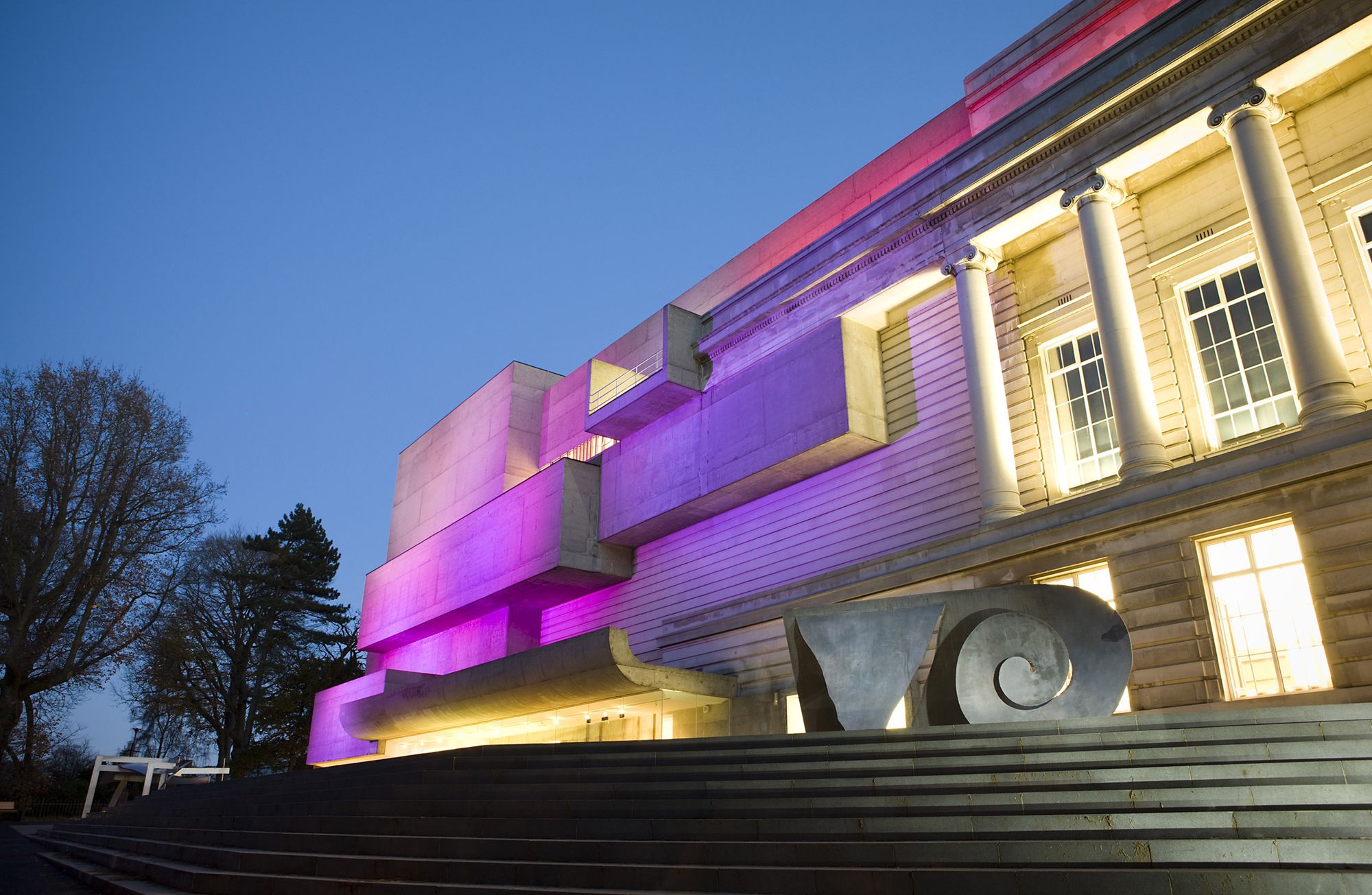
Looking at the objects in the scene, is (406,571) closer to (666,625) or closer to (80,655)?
(80,655)

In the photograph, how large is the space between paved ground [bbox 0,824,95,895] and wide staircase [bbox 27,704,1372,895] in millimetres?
647

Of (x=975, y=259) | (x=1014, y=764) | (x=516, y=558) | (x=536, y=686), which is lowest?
(x=1014, y=764)

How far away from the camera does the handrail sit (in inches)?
1045

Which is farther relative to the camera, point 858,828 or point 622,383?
point 622,383

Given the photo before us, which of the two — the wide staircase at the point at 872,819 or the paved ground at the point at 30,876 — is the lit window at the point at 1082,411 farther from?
the paved ground at the point at 30,876

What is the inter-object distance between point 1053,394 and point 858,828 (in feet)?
41.8

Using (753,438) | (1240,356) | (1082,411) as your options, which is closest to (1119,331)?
(1240,356)

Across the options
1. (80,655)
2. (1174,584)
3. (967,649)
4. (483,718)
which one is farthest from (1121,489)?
(80,655)

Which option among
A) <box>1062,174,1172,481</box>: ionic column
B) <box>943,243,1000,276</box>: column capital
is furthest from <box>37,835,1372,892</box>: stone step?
<box>943,243,1000,276</box>: column capital

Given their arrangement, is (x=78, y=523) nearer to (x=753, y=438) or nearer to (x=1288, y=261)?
(x=753, y=438)

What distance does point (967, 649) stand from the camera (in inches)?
392

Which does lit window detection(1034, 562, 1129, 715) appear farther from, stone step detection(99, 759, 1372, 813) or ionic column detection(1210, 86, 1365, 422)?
stone step detection(99, 759, 1372, 813)

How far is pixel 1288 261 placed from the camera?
1305cm

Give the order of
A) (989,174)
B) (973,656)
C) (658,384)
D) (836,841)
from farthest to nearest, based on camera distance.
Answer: (658,384)
(989,174)
(973,656)
(836,841)
